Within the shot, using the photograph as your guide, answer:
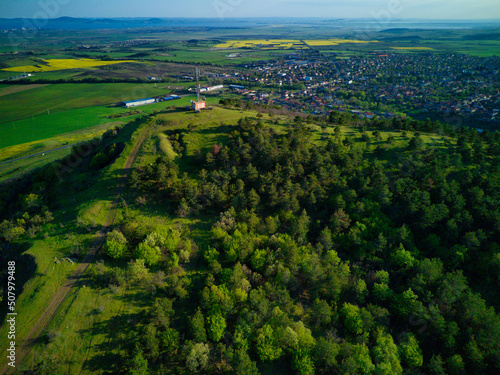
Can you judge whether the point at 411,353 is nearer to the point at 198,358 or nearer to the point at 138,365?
the point at 198,358

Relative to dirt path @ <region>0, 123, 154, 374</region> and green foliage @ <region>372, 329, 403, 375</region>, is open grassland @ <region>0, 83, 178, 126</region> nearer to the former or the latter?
dirt path @ <region>0, 123, 154, 374</region>

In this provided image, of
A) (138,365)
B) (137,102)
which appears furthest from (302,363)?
(137,102)

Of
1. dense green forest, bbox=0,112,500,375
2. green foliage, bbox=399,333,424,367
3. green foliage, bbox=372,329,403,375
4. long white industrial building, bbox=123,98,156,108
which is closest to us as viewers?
green foliage, bbox=372,329,403,375

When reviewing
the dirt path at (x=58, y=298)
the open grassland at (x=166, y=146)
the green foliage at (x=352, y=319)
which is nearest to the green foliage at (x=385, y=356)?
the green foliage at (x=352, y=319)

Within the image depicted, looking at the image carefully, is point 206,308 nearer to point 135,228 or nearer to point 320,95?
point 135,228

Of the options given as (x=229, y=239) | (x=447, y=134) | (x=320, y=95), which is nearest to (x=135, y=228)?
(x=229, y=239)

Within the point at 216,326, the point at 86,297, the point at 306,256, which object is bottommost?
the point at 216,326

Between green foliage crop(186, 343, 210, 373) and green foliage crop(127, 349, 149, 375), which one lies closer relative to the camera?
green foliage crop(127, 349, 149, 375)

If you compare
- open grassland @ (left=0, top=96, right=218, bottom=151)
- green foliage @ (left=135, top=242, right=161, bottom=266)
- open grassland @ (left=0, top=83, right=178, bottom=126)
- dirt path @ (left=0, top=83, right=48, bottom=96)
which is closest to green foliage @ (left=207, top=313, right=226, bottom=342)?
green foliage @ (left=135, top=242, right=161, bottom=266)
